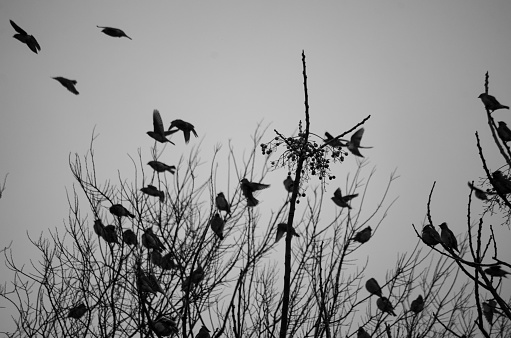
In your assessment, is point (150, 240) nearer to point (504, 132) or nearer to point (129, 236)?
point (129, 236)

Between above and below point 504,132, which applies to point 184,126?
above

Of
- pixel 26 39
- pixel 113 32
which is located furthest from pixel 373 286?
pixel 26 39

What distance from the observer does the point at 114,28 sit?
2.71 m

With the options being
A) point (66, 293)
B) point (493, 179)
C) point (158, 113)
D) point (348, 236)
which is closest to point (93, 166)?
point (158, 113)

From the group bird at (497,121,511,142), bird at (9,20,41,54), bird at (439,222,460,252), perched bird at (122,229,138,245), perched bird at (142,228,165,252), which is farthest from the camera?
perched bird at (122,229,138,245)

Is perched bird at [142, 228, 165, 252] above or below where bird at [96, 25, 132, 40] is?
below

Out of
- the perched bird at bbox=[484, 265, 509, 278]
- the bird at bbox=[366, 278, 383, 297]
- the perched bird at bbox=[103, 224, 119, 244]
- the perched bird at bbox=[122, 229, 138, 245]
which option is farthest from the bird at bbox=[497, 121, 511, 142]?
the perched bird at bbox=[103, 224, 119, 244]

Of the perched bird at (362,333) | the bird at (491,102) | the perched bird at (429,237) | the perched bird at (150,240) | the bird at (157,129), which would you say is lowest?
the perched bird at (362,333)

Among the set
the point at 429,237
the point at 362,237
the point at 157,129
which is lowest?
the point at 429,237

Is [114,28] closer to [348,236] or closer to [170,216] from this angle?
[170,216]

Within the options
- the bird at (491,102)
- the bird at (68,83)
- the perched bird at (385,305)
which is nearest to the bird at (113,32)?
the bird at (68,83)

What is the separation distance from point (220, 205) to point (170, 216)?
103 centimetres

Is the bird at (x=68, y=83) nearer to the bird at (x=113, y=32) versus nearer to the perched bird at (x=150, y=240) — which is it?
the bird at (x=113, y=32)

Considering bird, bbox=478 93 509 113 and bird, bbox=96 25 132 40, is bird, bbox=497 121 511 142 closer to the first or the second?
bird, bbox=478 93 509 113
